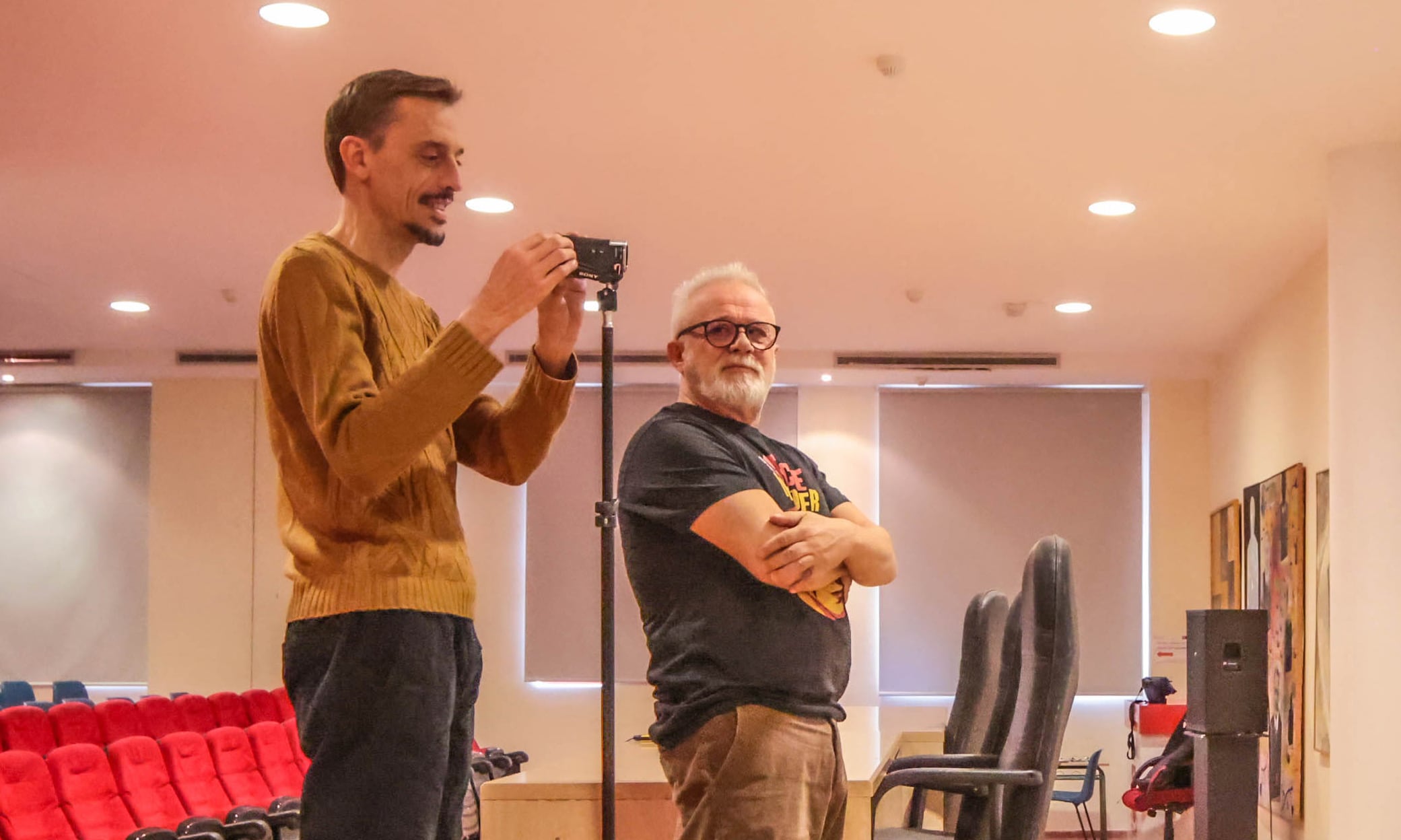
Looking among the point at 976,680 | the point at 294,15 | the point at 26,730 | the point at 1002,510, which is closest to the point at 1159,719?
the point at 1002,510

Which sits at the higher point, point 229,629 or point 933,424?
point 933,424

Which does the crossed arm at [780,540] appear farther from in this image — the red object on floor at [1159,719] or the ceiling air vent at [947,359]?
the ceiling air vent at [947,359]

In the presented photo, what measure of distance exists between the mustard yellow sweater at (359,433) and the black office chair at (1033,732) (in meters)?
1.78

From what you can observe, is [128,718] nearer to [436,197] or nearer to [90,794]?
[90,794]

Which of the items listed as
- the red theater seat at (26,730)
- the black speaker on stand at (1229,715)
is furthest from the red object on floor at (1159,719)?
the red theater seat at (26,730)

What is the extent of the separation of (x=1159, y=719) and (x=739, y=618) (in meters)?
8.29

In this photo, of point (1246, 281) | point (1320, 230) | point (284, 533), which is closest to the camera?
point (284, 533)

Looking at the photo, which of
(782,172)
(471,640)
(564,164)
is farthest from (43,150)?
(471,640)

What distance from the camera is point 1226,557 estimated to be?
9781 millimetres

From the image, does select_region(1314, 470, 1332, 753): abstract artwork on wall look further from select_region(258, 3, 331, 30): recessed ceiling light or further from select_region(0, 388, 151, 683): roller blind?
select_region(0, 388, 151, 683): roller blind

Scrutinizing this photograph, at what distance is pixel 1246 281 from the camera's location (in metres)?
8.05

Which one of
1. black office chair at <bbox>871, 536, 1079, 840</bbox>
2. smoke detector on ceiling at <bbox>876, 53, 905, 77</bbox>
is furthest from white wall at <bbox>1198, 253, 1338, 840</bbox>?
black office chair at <bbox>871, 536, 1079, 840</bbox>

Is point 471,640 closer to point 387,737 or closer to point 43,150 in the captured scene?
point 387,737

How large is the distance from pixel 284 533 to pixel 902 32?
136 inches
